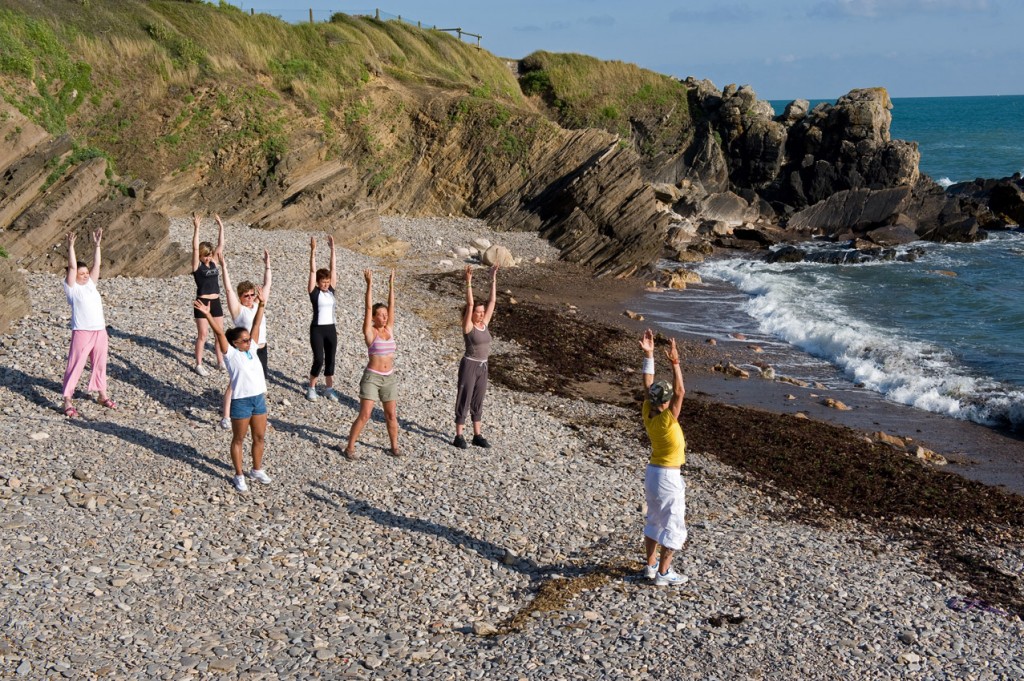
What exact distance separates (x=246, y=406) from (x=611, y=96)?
45.6 meters

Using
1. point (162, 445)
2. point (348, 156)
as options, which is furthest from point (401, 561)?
point (348, 156)

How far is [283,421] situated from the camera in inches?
496

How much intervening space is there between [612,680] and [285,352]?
9835mm

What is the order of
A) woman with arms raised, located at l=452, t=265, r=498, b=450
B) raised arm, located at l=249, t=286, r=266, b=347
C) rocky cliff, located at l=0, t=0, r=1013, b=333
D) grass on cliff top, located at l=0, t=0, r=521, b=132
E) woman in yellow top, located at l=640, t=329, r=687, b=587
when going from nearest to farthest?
woman in yellow top, located at l=640, t=329, r=687, b=587 < raised arm, located at l=249, t=286, r=266, b=347 < woman with arms raised, located at l=452, t=265, r=498, b=450 < rocky cliff, located at l=0, t=0, r=1013, b=333 < grass on cliff top, located at l=0, t=0, r=521, b=132

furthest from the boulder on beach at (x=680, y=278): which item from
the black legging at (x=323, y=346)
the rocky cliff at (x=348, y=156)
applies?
the black legging at (x=323, y=346)

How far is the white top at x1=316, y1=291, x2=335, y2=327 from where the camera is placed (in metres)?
13.5

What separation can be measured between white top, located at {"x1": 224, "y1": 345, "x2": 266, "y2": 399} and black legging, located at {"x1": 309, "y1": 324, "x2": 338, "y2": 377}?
364 cm

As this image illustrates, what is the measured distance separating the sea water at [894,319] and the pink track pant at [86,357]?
13.9 m

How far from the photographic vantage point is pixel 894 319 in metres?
26.1

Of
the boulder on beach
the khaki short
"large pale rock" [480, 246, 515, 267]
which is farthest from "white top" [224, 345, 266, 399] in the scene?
the boulder on beach

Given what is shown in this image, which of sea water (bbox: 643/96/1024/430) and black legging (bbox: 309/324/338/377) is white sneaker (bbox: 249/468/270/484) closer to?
black legging (bbox: 309/324/338/377)

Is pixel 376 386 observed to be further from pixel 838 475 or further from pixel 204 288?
pixel 838 475

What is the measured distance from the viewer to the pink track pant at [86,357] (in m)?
11.8

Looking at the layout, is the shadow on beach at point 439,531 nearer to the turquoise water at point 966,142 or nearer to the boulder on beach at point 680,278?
the boulder on beach at point 680,278
